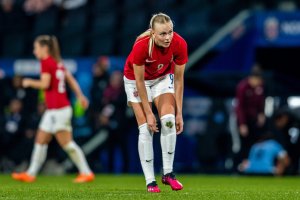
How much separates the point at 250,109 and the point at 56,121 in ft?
14.2

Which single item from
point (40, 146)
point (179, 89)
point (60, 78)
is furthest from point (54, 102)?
point (179, 89)

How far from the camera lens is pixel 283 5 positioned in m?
20.2

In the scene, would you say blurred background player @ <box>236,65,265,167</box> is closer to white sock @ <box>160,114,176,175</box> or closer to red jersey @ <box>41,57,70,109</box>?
red jersey @ <box>41,57,70,109</box>

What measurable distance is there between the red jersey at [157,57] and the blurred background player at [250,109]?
6907mm

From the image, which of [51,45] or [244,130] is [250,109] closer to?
[244,130]

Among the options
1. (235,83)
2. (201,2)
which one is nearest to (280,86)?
(235,83)

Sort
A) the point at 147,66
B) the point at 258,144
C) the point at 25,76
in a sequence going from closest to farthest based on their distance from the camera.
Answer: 1. the point at 147,66
2. the point at 258,144
3. the point at 25,76

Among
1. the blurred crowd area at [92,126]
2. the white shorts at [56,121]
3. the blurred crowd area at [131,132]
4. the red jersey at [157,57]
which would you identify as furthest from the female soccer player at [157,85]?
the blurred crowd area at [92,126]

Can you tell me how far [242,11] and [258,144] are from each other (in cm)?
355

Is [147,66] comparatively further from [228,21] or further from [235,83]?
[228,21]

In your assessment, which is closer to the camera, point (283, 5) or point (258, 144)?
point (258, 144)

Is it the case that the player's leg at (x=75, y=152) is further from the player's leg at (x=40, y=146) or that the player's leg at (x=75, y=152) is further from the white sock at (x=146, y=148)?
the white sock at (x=146, y=148)

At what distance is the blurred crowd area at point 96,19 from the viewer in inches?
781

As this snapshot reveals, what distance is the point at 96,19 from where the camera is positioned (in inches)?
799
